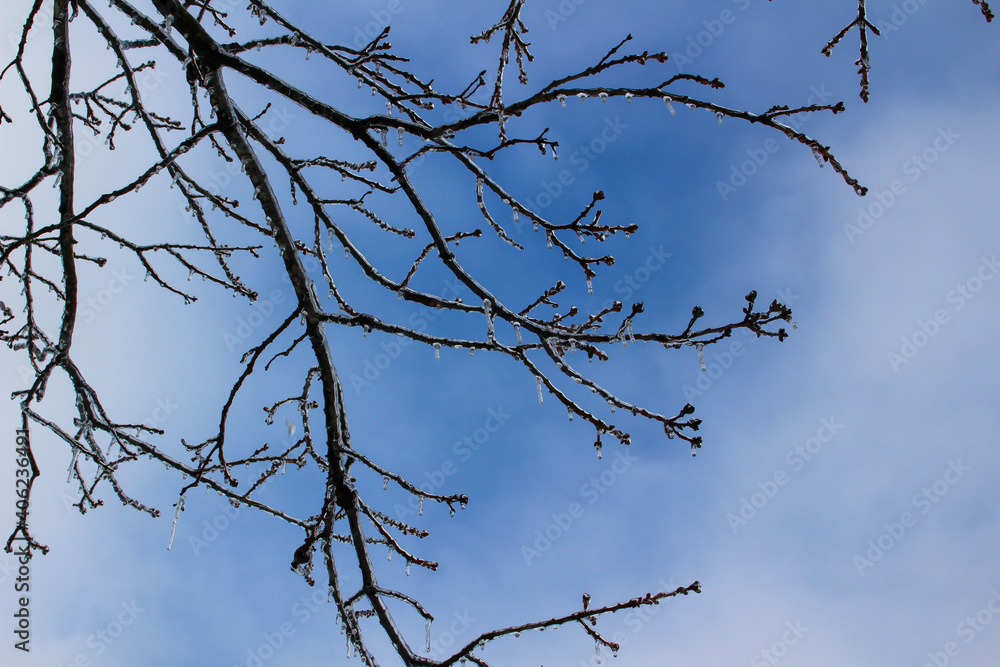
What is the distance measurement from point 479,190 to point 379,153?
0.75m

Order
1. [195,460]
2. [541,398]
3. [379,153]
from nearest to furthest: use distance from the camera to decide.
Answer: [541,398], [379,153], [195,460]

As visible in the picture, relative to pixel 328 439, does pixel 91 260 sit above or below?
above

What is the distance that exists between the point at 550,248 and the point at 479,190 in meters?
0.57

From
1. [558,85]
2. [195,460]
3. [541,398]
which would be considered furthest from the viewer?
[195,460]

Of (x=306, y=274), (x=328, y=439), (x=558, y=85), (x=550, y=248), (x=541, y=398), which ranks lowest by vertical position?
(x=541, y=398)

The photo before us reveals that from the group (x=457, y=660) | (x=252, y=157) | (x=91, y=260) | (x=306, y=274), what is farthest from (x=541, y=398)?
(x=91, y=260)

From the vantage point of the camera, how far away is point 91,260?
4.11 metres

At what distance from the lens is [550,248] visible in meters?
3.79

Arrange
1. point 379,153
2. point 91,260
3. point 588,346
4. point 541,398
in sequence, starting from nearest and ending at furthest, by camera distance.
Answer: point 588,346
point 541,398
point 379,153
point 91,260

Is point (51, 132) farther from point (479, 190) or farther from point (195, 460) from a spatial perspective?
point (479, 190)

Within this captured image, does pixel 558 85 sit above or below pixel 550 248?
below

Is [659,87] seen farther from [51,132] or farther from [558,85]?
[51,132]

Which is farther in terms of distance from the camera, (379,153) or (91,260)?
(91,260)

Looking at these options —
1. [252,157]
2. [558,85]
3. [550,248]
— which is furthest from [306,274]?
[558,85]
